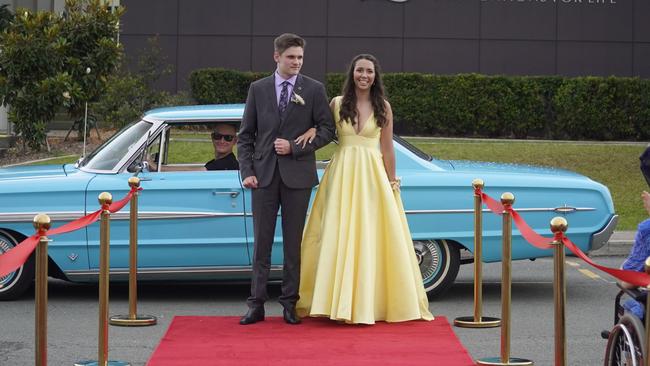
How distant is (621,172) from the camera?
1950 centimetres

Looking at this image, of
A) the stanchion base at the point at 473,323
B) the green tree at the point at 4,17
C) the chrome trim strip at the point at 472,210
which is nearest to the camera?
the stanchion base at the point at 473,323

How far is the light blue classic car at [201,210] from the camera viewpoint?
32.9 ft

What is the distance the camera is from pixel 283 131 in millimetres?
8875

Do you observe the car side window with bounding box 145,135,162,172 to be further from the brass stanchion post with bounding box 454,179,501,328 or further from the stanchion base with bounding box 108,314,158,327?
the brass stanchion post with bounding box 454,179,501,328

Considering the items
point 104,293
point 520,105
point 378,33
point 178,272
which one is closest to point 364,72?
point 178,272

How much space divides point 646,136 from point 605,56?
3.07 metres

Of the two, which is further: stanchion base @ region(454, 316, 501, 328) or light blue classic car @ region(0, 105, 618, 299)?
light blue classic car @ region(0, 105, 618, 299)

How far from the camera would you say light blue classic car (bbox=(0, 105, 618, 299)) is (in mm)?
10031

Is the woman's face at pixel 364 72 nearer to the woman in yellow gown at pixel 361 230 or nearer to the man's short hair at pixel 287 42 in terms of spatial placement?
the woman in yellow gown at pixel 361 230

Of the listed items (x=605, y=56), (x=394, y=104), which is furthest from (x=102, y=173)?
(x=605, y=56)

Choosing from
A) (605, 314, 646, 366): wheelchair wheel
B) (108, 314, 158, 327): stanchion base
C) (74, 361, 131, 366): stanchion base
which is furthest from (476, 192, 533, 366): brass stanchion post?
(108, 314, 158, 327): stanchion base

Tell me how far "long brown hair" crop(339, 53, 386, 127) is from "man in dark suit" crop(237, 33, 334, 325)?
18 centimetres

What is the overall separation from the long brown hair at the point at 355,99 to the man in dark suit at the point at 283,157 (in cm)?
18

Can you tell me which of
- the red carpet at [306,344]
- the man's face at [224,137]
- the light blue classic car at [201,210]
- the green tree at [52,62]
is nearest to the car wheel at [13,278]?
the light blue classic car at [201,210]
